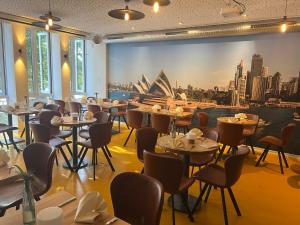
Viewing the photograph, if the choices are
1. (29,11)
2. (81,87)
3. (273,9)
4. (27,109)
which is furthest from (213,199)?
(81,87)

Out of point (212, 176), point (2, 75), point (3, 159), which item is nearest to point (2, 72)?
point (2, 75)

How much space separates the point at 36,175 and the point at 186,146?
1.70 meters

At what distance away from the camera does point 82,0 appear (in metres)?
4.23

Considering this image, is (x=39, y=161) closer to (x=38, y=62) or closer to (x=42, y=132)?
(x=42, y=132)

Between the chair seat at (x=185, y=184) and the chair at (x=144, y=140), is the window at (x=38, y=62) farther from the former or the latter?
the chair seat at (x=185, y=184)

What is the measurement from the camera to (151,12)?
194 inches

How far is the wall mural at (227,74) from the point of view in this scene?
17.0ft

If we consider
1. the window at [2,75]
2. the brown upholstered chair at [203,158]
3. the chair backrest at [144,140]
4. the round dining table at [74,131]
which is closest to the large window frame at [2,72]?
the window at [2,75]

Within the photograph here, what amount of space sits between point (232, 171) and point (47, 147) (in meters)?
1.97

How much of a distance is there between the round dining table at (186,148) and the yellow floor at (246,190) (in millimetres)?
171

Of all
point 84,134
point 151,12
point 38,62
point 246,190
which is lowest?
point 246,190

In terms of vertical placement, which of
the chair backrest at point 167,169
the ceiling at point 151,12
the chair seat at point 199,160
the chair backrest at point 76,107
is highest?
the ceiling at point 151,12

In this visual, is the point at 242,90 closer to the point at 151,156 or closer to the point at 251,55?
the point at 251,55

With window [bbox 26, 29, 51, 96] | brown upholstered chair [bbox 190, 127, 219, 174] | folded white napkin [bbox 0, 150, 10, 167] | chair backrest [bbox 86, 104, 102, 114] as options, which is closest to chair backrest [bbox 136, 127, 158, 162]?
brown upholstered chair [bbox 190, 127, 219, 174]
